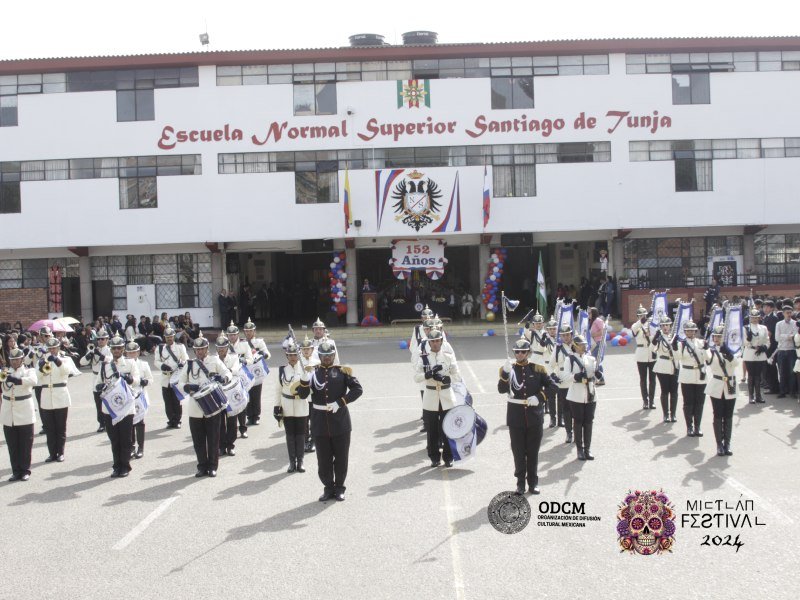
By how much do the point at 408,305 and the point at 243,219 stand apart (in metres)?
6.66

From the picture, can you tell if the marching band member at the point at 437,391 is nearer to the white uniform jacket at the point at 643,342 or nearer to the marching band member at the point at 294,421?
the marching band member at the point at 294,421

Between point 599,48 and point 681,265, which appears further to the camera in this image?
point 681,265

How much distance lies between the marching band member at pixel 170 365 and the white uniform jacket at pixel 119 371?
4.96 ft

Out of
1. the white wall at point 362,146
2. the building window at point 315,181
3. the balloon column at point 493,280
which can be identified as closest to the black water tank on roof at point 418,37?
the white wall at point 362,146

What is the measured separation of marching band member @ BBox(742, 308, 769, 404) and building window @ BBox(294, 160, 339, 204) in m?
16.3

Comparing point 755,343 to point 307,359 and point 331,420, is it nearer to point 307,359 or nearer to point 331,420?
point 307,359

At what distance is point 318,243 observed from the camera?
2906 centimetres

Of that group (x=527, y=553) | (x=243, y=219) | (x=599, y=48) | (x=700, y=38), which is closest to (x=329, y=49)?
(x=243, y=219)

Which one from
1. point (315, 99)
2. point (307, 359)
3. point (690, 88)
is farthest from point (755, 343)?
point (315, 99)

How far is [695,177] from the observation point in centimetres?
2828

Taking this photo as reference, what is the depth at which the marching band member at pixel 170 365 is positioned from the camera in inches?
539

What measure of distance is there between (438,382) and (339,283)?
1888cm

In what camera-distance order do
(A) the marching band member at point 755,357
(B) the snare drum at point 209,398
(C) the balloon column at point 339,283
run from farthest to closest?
(C) the balloon column at point 339,283 → (A) the marching band member at point 755,357 → (B) the snare drum at point 209,398

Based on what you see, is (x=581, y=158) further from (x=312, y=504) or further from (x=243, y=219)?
(x=312, y=504)
